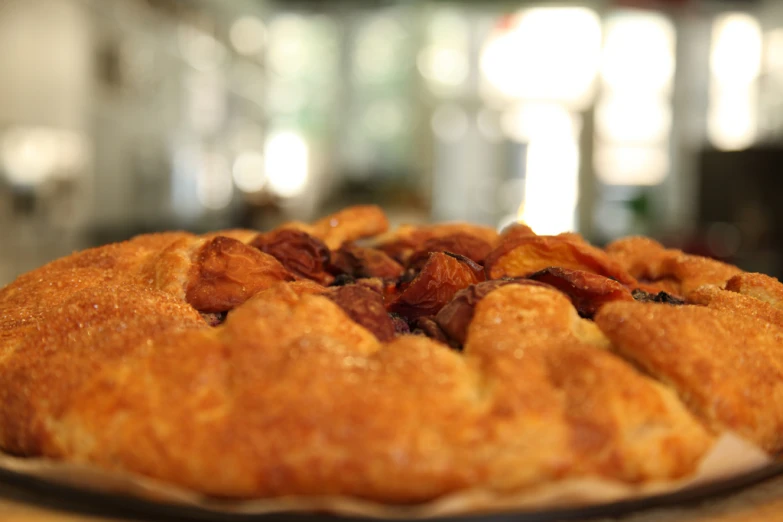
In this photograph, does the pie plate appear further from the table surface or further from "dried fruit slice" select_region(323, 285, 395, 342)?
"dried fruit slice" select_region(323, 285, 395, 342)

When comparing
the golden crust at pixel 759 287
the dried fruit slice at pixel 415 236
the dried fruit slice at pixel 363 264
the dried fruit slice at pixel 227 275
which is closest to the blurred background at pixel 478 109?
the dried fruit slice at pixel 415 236

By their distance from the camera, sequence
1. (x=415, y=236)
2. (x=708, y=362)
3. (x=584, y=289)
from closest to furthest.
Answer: (x=708, y=362) < (x=584, y=289) < (x=415, y=236)

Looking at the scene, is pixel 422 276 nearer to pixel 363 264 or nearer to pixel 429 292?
pixel 429 292

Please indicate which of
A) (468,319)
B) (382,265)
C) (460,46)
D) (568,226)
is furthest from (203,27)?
(468,319)

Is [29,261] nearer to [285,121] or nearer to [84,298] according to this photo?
[84,298]

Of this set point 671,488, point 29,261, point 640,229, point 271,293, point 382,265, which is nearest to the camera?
point 671,488

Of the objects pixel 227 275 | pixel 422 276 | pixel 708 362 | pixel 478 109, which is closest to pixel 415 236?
pixel 422 276
